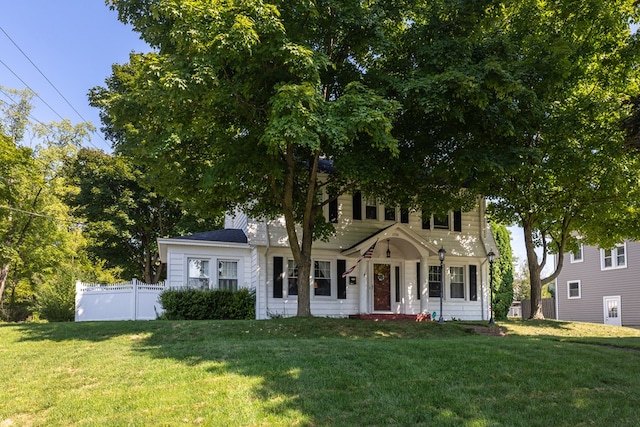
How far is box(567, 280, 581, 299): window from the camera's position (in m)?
30.4

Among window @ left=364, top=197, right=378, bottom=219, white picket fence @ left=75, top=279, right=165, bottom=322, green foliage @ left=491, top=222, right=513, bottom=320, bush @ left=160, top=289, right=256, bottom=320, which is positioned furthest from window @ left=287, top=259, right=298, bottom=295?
green foliage @ left=491, top=222, right=513, bottom=320

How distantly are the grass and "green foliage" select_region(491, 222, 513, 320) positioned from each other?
13451mm

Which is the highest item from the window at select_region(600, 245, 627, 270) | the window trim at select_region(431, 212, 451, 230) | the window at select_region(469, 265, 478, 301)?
the window trim at select_region(431, 212, 451, 230)

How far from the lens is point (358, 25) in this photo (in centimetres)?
1155

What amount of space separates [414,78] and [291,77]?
285 cm

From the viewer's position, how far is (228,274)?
18922 millimetres

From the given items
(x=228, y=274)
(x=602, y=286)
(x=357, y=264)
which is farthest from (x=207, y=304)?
(x=602, y=286)

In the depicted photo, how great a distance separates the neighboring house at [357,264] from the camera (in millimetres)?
17531

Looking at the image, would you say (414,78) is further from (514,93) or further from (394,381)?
(394,381)

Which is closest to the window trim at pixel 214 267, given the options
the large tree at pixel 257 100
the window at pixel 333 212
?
the window at pixel 333 212

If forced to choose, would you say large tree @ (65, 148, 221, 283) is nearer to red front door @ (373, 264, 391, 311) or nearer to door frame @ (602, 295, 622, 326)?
red front door @ (373, 264, 391, 311)

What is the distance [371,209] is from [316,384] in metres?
12.6

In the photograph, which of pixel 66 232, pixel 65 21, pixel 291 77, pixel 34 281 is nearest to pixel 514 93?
pixel 291 77

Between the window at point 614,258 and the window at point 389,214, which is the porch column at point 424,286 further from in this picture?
the window at point 614,258
